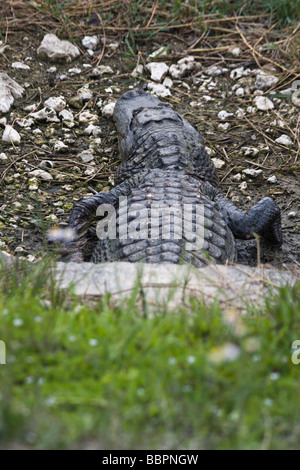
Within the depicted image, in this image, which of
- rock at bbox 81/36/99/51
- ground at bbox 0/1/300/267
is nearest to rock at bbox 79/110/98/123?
ground at bbox 0/1/300/267

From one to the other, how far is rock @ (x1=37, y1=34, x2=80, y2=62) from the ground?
2.8 inches

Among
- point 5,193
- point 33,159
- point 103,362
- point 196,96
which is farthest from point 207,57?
point 103,362

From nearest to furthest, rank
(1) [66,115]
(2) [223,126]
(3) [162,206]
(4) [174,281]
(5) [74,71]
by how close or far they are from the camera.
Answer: (4) [174,281], (3) [162,206], (1) [66,115], (2) [223,126], (5) [74,71]

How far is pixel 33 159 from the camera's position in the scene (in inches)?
191

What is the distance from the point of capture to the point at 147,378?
192 centimetres

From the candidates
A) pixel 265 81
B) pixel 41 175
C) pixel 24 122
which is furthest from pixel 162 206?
pixel 265 81

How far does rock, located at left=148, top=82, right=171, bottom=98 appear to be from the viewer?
559 cm

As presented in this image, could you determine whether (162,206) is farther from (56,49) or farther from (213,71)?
(56,49)

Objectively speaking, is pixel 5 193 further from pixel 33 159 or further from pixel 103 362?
pixel 103 362

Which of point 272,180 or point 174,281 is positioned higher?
point 272,180

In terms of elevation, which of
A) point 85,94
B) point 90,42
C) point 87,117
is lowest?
point 87,117

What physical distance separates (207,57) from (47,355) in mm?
4730

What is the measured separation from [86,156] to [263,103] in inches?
74.8

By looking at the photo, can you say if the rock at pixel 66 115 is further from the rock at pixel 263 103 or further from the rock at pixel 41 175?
the rock at pixel 263 103
